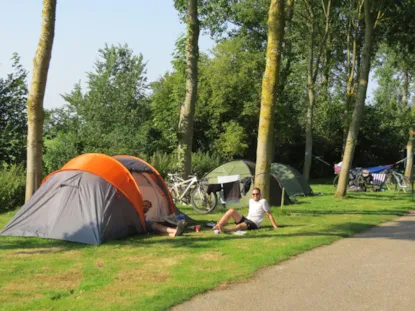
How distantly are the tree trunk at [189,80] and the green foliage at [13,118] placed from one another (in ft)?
18.8

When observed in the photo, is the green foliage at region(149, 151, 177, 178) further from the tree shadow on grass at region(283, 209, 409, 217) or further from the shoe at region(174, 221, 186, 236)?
the shoe at region(174, 221, 186, 236)

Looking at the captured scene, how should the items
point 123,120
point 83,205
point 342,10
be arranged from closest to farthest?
point 83,205
point 342,10
point 123,120

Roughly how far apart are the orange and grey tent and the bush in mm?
5252

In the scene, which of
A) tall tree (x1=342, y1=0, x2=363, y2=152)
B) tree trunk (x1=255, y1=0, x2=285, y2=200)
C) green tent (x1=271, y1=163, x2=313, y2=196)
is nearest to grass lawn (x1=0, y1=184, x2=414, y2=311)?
tree trunk (x1=255, y1=0, x2=285, y2=200)

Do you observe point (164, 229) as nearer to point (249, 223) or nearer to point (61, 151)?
point (249, 223)

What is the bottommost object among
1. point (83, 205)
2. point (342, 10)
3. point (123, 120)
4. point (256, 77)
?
point (83, 205)

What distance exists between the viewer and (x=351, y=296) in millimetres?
6105

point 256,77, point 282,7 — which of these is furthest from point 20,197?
point 256,77

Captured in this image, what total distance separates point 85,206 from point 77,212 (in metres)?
0.18

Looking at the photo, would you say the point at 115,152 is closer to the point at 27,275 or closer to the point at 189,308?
A: the point at 27,275

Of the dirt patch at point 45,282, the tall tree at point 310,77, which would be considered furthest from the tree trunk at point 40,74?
the tall tree at point 310,77

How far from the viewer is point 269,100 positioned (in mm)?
13859

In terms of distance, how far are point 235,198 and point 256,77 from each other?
1671cm

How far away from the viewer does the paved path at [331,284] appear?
5.75 metres
